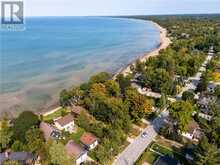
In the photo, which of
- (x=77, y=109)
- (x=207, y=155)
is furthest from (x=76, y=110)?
(x=207, y=155)

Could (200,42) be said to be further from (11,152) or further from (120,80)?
(11,152)


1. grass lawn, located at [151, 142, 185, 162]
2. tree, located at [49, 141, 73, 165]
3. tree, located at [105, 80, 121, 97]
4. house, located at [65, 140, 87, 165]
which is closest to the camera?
tree, located at [49, 141, 73, 165]

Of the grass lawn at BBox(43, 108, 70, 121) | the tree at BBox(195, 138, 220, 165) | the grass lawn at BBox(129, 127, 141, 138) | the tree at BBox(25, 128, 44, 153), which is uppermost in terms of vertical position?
the tree at BBox(195, 138, 220, 165)

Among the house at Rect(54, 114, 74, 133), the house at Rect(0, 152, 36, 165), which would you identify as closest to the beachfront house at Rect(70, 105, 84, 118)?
the house at Rect(54, 114, 74, 133)

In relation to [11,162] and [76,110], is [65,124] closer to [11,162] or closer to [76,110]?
[76,110]

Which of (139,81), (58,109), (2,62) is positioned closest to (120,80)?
(139,81)

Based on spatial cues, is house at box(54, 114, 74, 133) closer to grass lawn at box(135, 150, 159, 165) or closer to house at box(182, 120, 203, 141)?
grass lawn at box(135, 150, 159, 165)

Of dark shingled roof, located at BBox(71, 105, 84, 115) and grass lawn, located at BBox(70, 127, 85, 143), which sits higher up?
dark shingled roof, located at BBox(71, 105, 84, 115)
